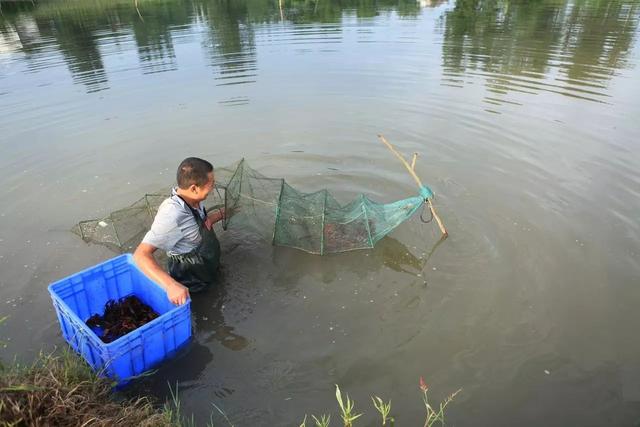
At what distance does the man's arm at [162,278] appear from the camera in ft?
10.1

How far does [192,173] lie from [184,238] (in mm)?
600

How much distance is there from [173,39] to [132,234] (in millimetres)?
13717

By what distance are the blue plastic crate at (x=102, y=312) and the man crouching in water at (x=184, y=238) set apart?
0.22 m

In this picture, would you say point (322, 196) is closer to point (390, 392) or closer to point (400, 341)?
point (400, 341)

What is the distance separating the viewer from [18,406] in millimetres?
2119

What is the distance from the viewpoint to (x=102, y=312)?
3.69 meters

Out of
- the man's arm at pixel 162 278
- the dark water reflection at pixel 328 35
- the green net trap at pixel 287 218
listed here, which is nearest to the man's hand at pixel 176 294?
the man's arm at pixel 162 278

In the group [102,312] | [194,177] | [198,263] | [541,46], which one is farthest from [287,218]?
[541,46]

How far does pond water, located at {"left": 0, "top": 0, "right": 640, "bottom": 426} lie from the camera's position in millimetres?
3416

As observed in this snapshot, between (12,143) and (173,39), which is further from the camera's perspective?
(173,39)

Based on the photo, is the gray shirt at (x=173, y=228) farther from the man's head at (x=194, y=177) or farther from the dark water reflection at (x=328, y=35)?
the dark water reflection at (x=328, y=35)

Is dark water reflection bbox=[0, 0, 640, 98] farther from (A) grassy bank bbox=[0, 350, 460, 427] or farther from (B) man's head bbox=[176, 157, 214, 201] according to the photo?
(A) grassy bank bbox=[0, 350, 460, 427]

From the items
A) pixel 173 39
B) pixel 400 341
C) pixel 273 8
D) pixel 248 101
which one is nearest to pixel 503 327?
pixel 400 341

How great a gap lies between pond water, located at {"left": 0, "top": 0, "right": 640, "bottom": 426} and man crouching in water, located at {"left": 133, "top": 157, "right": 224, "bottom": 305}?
41 centimetres
